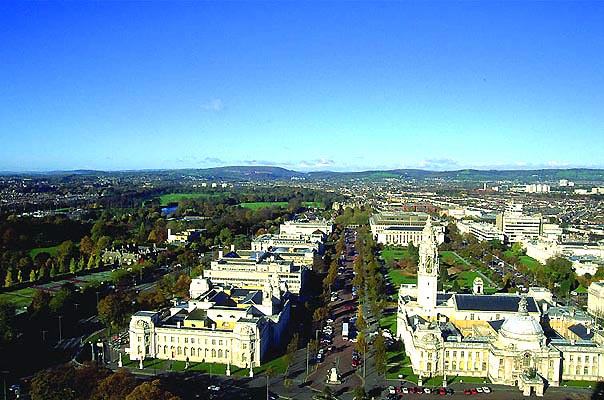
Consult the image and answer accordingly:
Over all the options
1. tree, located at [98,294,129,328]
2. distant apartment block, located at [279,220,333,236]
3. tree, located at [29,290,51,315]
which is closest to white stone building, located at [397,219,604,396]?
tree, located at [98,294,129,328]

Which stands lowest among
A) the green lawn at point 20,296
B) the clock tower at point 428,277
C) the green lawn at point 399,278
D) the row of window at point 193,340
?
the green lawn at point 399,278

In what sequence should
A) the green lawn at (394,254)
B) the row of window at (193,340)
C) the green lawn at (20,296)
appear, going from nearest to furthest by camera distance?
the row of window at (193,340) → the green lawn at (20,296) → the green lawn at (394,254)

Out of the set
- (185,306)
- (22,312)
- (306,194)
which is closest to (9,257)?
(22,312)

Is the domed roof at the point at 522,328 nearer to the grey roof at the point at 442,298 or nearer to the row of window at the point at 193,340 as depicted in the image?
the grey roof at the point at 442,298

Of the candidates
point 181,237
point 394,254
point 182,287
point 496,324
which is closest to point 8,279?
point 182,287

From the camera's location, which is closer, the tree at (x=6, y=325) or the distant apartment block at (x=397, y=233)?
the tree at (x=6, y=325)

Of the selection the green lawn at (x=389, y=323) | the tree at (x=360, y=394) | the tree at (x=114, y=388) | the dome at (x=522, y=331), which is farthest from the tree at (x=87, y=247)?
the dome at (x=522, y=331)

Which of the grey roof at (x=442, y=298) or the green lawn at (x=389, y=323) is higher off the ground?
the grey roof at (x=442, y=298)

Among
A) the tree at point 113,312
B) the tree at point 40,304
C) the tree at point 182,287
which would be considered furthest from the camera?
the tree at point 182,287

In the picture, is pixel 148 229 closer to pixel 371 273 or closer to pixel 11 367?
pixel 371 273
